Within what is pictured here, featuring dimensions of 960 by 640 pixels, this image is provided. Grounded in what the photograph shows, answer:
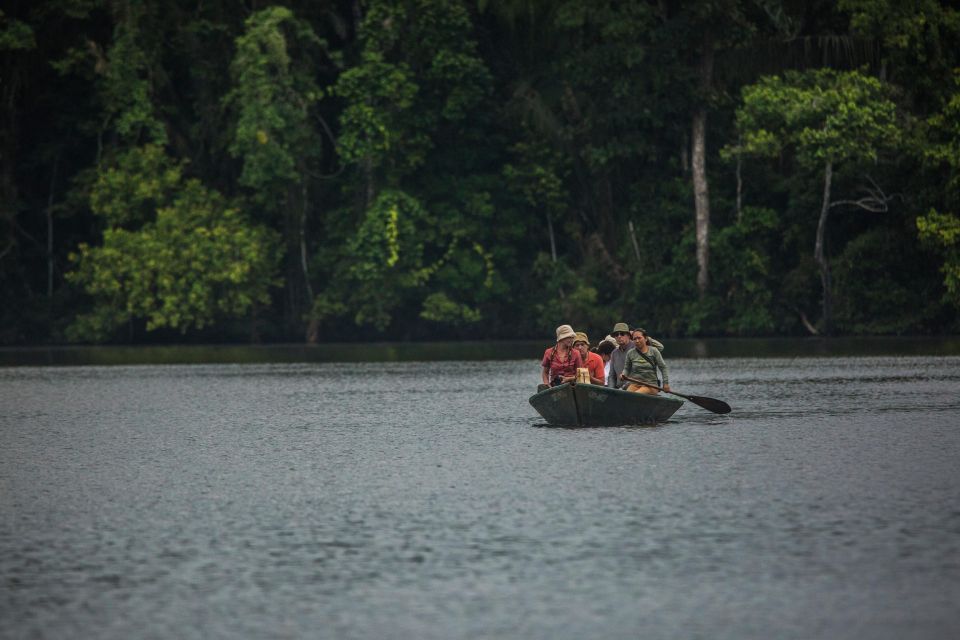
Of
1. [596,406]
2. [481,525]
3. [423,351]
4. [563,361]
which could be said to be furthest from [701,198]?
[481,525]

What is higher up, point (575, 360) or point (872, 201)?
point (872, 201)

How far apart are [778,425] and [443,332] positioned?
188 feet

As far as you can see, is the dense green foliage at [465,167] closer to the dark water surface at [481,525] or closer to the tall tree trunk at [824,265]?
the tall tree trunk at [824,265]

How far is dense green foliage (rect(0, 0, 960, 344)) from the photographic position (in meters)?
73.1

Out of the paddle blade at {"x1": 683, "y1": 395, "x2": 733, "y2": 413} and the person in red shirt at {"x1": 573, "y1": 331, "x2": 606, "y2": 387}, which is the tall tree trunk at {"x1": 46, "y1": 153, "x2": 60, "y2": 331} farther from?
the person in red shirt at {"x1": 573, "y1": 331, "x2": 606, "y2": 387}

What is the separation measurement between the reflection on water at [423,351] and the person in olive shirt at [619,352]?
89.4 feet

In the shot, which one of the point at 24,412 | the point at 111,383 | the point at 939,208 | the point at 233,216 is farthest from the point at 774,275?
the point at 24,412

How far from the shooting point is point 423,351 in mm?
74500

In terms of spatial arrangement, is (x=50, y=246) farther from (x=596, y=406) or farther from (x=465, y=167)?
(x=596, y=406)

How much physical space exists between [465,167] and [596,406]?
56238mm

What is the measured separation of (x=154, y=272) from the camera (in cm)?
8088

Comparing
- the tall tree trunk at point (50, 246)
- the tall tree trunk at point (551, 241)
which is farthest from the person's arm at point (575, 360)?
the tall tree trunk at point (50, 246)

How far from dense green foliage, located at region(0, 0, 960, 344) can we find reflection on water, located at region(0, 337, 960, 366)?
1.77 metres

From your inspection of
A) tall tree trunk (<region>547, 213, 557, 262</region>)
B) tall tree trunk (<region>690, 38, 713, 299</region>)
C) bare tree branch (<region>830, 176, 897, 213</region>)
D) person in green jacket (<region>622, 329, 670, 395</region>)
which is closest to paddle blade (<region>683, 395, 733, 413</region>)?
person in green jacket (<region>622, 329, 670, 395</region>)
